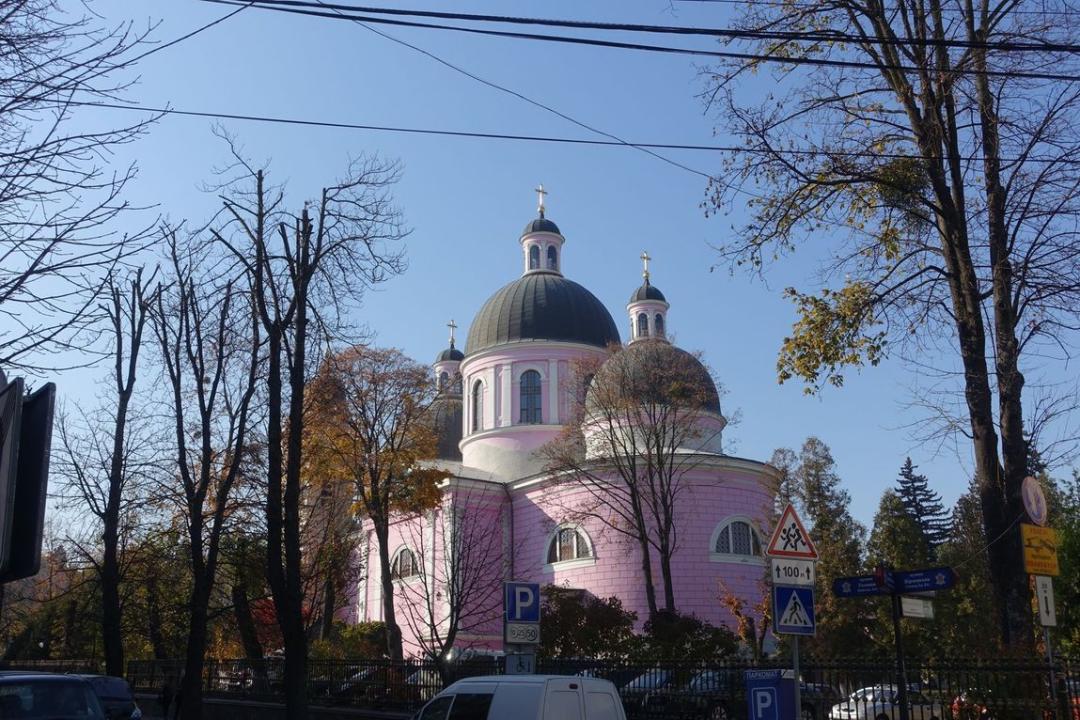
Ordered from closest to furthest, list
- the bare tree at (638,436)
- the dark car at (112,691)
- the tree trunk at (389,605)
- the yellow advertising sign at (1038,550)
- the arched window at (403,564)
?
1. the yellow advertising sign at (1038,550)
2. the dark car at (112,691)
3. the tree trunk at (389,605)
4. the bare tree at (638,436)
5. the arched window at (403,564)

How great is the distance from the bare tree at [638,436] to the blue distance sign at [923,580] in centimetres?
2077

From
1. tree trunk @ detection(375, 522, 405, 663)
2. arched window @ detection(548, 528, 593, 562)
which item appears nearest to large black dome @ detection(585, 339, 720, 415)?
arched window @ detection(548, 528, 593, 562)

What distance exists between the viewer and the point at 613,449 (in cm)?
3422

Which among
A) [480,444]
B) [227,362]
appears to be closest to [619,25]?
[227,362]

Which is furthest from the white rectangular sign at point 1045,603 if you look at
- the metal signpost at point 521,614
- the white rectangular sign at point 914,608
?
the metal signpost at point 521,614

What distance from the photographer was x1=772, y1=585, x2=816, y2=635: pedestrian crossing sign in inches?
386

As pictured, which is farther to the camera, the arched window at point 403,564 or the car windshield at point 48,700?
the arched window at point 403,564

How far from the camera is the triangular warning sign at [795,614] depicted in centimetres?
984

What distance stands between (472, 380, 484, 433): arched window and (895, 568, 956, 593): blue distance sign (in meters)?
38.3

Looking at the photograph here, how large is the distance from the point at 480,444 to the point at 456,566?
2333cm

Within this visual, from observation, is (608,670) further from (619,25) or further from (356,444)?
(356,444)

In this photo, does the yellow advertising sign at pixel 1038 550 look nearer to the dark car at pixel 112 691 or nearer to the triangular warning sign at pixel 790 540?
the triangular warning sign at pixel 790 540

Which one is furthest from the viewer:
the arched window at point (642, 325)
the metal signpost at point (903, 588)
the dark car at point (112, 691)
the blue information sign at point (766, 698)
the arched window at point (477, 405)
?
the arched window at point (642, 325)

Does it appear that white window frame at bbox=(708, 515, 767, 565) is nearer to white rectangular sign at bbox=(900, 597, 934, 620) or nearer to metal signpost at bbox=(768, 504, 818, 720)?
white rectangular sign at bbox=(900, 597, 934, 620)
